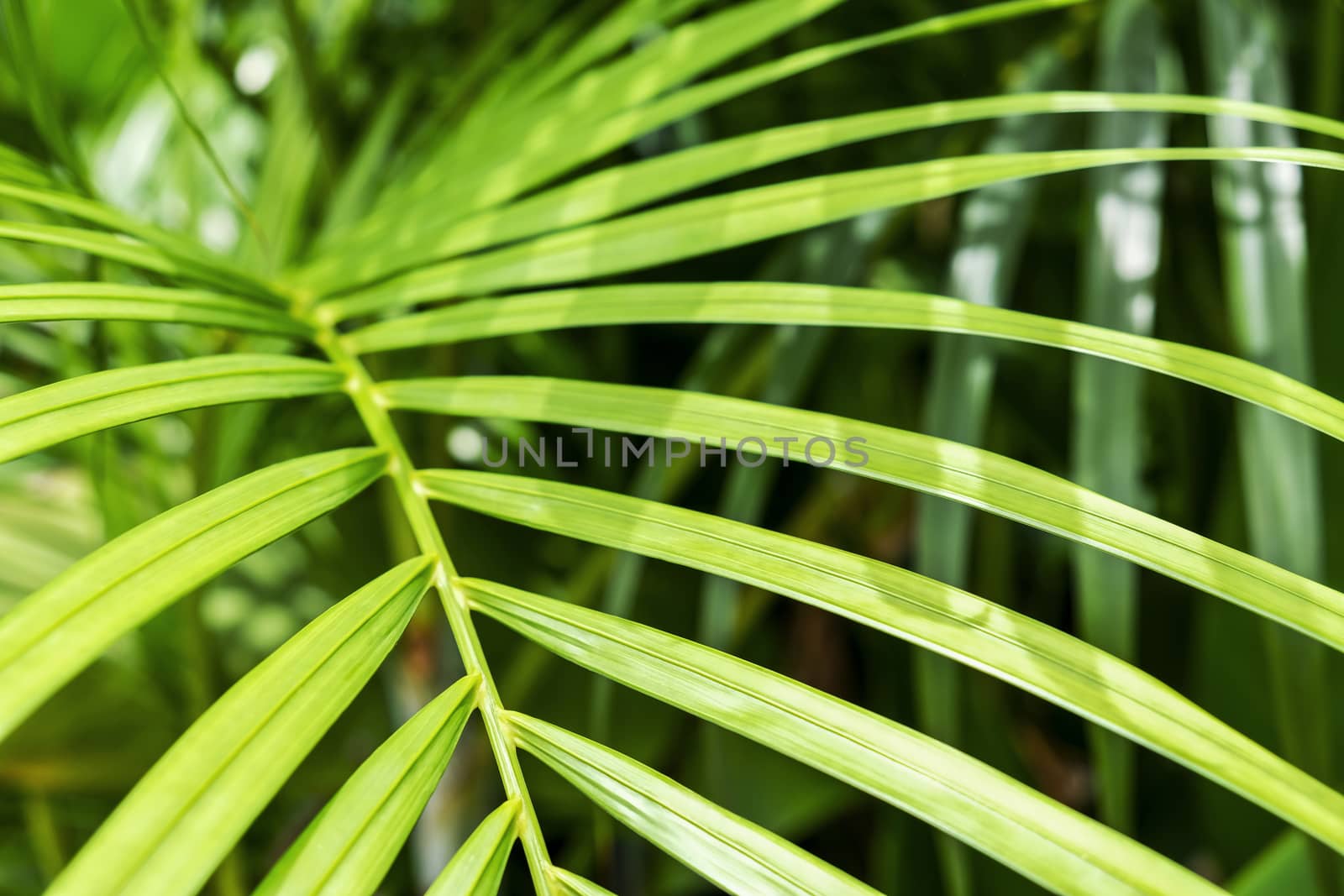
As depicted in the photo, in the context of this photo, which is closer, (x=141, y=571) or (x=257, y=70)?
(x=141, y=571)

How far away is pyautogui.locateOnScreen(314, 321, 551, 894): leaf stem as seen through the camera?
0.15 metres

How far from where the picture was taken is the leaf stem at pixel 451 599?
0.15 meters

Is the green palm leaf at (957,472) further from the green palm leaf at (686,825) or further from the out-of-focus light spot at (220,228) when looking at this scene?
the out-of-focus light spot at (220,228)

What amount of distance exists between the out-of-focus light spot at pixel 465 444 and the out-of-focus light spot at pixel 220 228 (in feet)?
0.95

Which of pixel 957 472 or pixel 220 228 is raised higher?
pixel 220 228

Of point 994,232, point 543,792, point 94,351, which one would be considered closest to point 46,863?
point 543,792

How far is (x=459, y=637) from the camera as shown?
0.18 meters

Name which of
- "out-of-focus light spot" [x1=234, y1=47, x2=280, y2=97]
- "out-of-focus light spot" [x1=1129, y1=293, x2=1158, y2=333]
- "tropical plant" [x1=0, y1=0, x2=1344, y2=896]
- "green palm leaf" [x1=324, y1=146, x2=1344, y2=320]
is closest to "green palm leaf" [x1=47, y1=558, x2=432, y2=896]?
"tropical plant" [x1=0, y1=0, x2=1344, y2=896]

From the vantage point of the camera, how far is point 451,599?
19 centimetres

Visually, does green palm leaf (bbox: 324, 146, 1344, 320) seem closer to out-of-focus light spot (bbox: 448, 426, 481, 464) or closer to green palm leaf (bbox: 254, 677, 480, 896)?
green palm leaf (bbox: 254, 677, 480, 896)

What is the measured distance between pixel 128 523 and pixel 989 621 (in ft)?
1.32

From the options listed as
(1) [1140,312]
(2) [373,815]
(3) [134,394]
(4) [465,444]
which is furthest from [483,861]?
(4) [465,444]

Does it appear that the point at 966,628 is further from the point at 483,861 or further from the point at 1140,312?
the point at 1140,312

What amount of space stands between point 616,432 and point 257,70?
0.52m
